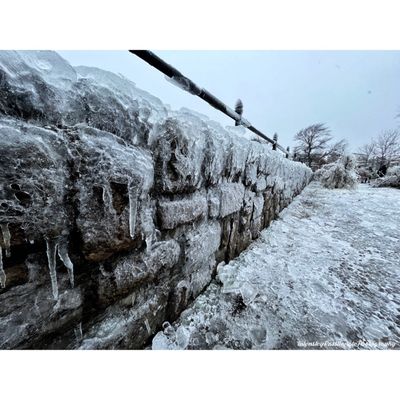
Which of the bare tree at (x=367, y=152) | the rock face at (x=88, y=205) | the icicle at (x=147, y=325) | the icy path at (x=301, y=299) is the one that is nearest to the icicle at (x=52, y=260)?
the rock face at (x=88, y=205)

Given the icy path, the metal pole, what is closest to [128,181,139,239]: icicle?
the icy path

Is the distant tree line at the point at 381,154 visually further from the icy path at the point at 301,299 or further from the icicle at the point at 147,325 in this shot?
the icicle at the point at 147,325

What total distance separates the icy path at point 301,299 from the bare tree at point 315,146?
40.0 feet

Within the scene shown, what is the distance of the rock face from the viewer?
1.53 feet

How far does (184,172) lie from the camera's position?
866mm

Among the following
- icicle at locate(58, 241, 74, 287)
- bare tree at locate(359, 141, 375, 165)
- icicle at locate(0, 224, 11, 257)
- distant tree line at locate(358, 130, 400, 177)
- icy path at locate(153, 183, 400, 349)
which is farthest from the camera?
bare tree at locate(359, 141, 375, 165)

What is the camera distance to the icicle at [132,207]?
2.09 feet

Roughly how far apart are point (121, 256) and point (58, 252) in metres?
0.21

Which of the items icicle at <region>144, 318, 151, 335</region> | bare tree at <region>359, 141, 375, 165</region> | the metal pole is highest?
bare tree at <region>359, 141, 375, 165</region>

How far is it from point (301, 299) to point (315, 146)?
1500 centimetres

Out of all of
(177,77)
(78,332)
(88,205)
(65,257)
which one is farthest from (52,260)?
(177,77)

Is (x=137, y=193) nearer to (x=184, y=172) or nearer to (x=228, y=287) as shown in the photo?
(x=184, y=172)

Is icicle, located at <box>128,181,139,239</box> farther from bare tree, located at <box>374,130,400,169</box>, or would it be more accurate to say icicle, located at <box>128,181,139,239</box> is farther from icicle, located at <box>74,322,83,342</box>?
bare tree, located at <box>374,130,400,169</box>

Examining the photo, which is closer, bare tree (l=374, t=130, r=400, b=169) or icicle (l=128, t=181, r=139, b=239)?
icicle (l=128, t=181, r=139, b=239)
